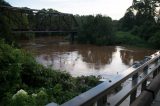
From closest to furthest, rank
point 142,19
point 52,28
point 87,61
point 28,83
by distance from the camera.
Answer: point 28,83 → point 87,61 → point 52,28 → point 142,19

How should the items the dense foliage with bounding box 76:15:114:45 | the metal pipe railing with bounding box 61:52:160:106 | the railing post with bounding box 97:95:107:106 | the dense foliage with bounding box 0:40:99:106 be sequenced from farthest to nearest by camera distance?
the dense foliage with bounding box 76:15:114:45, the dense foliage with bounding box 0:40:99:106, the railing post with bounding box 97:95:107:106, the metal pipe railing with bounding box 61:52:160:106

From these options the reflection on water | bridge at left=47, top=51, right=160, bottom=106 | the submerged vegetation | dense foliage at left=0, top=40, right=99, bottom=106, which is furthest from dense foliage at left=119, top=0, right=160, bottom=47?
bridge at left=47, top=51, right=160, bottom=106

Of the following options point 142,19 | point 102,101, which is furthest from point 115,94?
point 142,19

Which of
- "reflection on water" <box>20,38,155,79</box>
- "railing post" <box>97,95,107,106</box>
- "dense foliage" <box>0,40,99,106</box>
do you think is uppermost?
"railing post" <box>97,95,107,106</box>

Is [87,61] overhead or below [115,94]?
below

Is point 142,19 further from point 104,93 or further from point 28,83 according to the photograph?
point 104,93

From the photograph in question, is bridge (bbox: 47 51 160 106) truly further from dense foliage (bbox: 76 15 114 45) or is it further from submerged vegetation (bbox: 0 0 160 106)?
dense foliage (bbox: 76 15 114 45)

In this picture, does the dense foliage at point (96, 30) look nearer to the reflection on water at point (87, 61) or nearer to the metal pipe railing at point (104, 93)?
the reflection on water at point (87, 61)

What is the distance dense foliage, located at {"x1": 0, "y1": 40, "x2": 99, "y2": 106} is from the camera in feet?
17.7

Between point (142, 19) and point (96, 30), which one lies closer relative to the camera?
point (96, 30)

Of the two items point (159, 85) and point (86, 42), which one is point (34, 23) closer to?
point (86, 42)

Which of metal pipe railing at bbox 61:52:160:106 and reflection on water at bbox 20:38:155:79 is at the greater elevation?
metal pipe railing at bbox 61:52:160:106

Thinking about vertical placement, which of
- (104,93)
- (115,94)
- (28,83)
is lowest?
(28,83)

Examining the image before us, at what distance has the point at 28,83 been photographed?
8.22m
